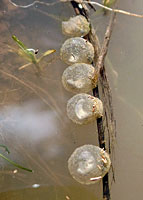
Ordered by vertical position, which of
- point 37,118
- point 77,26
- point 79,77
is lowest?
point 37,118

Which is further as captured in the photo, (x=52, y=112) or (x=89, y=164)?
(x=52, y=112)

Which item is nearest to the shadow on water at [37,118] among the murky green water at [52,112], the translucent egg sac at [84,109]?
the murky green water at [52,112]

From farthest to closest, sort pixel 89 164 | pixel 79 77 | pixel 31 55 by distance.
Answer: pixel 31 55 → pixel 79 77 → pixel 89 164

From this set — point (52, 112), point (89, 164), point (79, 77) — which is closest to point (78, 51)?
point (79, 77)

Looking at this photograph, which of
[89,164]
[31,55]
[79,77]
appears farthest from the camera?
[31,55]

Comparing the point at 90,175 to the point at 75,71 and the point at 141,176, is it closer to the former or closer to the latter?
the point at 141,176

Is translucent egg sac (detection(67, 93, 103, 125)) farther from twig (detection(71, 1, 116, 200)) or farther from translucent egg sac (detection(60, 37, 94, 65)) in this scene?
translucent egg sac (detection(60, 37, 94, 65))

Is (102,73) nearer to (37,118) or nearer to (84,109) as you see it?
(84,109)

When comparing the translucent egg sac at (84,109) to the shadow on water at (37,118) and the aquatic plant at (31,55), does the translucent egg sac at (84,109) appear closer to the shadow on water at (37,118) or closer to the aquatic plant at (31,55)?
the shadow on water at (37,118)

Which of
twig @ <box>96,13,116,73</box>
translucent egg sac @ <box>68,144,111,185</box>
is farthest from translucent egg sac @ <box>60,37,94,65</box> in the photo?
translucent egg sac @ <box>68,144,111,185</box>
